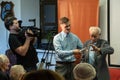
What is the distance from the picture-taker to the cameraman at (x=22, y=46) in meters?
3.25

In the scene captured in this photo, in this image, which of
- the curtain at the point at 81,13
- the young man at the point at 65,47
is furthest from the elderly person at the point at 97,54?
the curtain at the point at 81,13

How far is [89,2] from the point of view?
A: 4.75m

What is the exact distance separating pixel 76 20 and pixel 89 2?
1.26 feet

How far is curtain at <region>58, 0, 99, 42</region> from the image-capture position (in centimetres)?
473

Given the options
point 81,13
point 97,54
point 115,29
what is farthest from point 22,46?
point 115,29

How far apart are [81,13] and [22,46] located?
1.82 metres

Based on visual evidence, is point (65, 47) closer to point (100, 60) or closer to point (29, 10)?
point (100, 60)

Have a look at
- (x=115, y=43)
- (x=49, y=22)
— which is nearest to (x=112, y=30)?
(x=115, y=43)

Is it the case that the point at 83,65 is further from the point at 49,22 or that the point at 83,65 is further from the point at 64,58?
the point at 49,22

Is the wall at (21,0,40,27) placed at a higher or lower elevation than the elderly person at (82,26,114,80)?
higher

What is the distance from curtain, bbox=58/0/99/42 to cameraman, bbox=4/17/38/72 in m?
1.59

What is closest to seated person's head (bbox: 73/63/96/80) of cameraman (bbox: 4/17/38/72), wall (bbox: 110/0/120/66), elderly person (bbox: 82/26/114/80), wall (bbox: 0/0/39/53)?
cameraman (bbox: 4/17/38/72)

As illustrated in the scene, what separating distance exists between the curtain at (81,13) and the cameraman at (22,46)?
5.20 feet

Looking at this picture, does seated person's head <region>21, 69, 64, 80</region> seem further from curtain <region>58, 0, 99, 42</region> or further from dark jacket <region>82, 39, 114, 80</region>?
curtain <region>58, 0, 99, 42</region>
